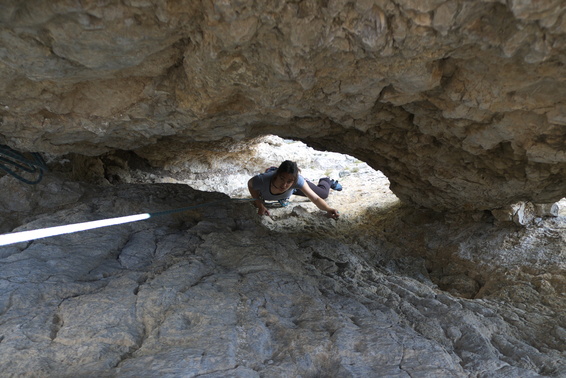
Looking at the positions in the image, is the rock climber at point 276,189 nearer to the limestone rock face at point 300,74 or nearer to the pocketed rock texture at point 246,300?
the pocketed rock texture at point 246,300

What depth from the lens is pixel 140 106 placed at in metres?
2.15

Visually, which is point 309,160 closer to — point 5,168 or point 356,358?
point 5,168

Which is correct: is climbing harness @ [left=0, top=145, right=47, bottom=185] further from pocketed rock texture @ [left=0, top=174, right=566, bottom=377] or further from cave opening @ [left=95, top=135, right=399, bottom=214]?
cave opening @ [left=95, top=135, right=399, bottom=214]

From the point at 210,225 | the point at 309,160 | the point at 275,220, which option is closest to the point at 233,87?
the point at 210,225

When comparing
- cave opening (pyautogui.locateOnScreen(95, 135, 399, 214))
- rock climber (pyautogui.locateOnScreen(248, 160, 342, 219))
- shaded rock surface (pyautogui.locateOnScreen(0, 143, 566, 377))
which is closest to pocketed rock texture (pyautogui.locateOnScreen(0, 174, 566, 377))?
shaded rock surface (pyautogui.locateOnScreen(0, 143, 566, 377))

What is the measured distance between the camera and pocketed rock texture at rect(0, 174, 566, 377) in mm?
1526

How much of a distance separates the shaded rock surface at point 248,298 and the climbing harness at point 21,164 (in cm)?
11

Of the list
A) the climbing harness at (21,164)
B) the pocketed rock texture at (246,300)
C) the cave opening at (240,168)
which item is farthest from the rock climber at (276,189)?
the climbing harness at (21,164)

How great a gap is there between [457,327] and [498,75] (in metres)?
1.28

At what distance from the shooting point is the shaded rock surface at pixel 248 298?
1531 millimetres

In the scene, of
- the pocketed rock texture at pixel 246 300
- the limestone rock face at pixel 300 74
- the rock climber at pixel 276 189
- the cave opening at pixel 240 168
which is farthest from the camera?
the cave opening at pixel 240 168

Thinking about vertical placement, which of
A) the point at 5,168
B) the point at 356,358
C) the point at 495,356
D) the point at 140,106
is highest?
the point at 140,106

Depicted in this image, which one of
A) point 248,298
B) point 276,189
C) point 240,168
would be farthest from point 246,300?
point 240,168

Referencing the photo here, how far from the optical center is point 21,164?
305 cm
